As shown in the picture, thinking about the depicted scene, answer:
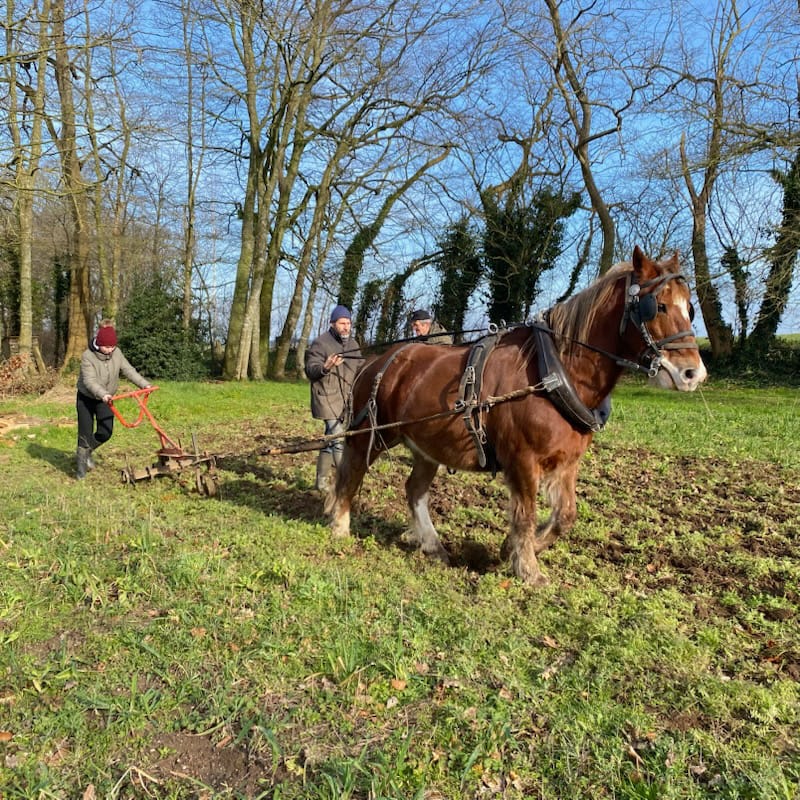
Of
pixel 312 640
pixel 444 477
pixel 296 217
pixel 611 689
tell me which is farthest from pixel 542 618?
pixel 296 217

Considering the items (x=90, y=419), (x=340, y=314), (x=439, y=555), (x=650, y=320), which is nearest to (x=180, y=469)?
(x=90, y=419)

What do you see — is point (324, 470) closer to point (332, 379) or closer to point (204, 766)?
point (332, 379)

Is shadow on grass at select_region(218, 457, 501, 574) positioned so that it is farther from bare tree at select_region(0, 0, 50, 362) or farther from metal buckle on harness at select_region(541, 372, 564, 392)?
bare tree at select_region(0, 0, 50, 362)

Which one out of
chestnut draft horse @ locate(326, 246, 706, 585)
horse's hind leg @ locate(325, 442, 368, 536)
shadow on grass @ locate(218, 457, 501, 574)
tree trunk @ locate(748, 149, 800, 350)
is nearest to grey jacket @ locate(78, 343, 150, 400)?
shadow on grass @ locate(218, 457, 501, 574)

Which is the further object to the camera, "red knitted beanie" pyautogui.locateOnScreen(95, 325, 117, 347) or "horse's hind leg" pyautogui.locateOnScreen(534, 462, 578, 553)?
"red knitted beanie" pyautogui.locateOnScreen(95, 325, 117, 347)

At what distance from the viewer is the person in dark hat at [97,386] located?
6.92m

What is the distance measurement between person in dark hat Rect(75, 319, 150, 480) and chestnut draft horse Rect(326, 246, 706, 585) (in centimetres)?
411

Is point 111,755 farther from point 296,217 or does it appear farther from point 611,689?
point 296,217

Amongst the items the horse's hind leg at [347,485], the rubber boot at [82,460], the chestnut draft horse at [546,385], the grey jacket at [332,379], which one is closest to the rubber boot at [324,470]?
the grey jacket at [332,379]

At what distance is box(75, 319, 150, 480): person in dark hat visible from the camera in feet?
22.7

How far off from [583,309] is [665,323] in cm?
54

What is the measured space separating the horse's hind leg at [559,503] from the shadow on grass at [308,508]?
452mm

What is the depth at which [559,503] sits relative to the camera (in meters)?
4.14

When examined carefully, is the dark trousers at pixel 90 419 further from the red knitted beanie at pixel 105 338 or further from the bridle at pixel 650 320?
the bridle at pixel 650 320
